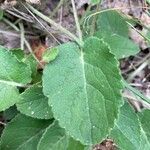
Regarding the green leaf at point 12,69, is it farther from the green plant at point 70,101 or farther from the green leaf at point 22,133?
the green leaf at point 22,133

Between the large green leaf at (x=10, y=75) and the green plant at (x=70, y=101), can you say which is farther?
the large green leaf at (x=10, y=75)

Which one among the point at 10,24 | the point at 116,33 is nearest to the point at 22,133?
the point at 10,24

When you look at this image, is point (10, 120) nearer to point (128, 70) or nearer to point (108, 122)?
point (108, 122)

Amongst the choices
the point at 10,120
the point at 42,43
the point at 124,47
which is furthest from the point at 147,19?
the point at 10,120

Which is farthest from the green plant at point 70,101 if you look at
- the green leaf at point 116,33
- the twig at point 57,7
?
the twig at point 57,7

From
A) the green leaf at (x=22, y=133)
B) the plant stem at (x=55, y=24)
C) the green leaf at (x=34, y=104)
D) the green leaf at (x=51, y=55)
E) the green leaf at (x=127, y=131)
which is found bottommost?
the green leaf at (x=22, y=133)

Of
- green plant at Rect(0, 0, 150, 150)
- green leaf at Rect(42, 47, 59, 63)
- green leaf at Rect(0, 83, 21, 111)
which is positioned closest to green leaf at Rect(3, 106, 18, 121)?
green plant at Rect(0, 0, 150, 150)

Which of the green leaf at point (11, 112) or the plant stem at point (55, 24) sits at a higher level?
the plant stem at point (55, 24)
